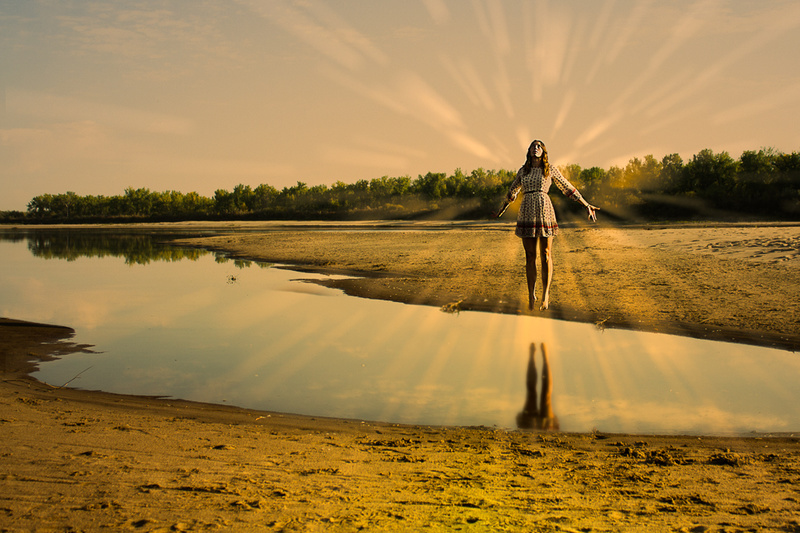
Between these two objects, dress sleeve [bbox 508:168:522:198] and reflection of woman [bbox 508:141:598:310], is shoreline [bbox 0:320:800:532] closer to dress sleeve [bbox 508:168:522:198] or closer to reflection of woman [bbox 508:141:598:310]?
reflection of woman [bbox 508:141:598:310]

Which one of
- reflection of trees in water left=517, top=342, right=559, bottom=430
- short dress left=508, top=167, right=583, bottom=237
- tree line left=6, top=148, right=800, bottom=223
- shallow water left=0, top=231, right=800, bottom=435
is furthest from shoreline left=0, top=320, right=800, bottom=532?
tree line left=6, top=148, right=800, bottom=223

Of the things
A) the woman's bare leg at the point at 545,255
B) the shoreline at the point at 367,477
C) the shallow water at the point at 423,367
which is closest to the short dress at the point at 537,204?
the woman's bare leg at the point at 545,255

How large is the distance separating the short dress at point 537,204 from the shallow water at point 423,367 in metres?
1.58

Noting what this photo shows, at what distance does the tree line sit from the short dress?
4397 centimetres

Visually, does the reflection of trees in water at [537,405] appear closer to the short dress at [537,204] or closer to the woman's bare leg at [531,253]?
→ the woman's bare leg at [531,253]

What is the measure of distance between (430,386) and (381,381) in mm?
560

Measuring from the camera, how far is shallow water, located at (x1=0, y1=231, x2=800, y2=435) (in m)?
5.62

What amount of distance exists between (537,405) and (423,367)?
1.87 metres

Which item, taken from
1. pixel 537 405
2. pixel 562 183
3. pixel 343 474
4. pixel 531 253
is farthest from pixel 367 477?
pixel 562 183

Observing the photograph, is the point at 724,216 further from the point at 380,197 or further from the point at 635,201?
the point at 380,197

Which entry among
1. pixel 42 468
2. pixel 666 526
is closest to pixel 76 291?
pixel 42 468

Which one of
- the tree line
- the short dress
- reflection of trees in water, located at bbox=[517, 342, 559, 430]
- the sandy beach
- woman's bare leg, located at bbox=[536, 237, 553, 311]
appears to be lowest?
reflection of trees in water, located at bbox=[517, 342, 559, 430]

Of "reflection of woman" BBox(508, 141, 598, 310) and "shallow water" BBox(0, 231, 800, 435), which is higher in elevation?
"reflection of woman" BBox(508, 141, 598, 310)

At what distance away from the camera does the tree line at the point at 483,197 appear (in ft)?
166
